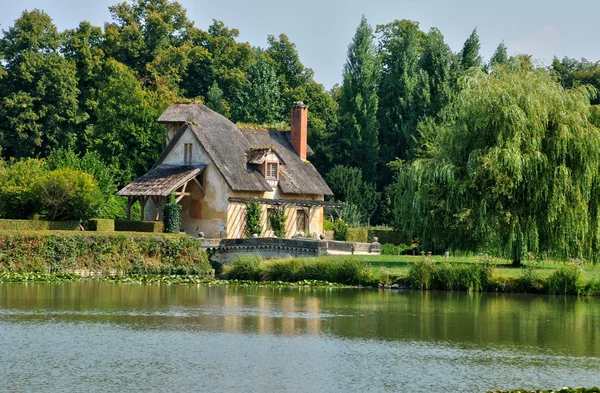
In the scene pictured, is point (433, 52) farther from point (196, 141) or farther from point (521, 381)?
point (521, 381)

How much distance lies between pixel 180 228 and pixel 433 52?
2329 cm

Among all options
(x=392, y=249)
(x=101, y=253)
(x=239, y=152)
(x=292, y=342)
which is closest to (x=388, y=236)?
(x=392, y=249)

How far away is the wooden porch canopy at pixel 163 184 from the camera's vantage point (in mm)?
54188

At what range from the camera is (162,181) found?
181ft

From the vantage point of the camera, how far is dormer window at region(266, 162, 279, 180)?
58.8 metres

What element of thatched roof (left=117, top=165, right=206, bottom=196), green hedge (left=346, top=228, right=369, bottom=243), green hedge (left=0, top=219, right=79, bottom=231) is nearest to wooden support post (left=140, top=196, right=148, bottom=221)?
thatched roof (left=117, top=165, right=206, bottom=196)

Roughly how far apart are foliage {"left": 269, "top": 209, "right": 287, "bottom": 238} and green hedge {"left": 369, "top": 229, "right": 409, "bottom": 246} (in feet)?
20.3

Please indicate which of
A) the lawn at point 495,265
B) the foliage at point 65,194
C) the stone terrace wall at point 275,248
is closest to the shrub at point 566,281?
the lawn at point 495,265

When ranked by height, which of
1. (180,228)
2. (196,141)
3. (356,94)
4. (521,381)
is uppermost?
(356,94)

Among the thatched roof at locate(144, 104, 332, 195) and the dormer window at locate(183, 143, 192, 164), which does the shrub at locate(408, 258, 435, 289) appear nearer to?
the thatched roof at locate(144, 104, 332, 195)

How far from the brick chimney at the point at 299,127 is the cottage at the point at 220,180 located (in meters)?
1.58

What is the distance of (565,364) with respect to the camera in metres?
22.0

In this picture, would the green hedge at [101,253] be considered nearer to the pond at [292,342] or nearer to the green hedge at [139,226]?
the green hedge at [139,226]

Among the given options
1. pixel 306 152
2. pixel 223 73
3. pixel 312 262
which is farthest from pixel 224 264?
pixel 223 73
